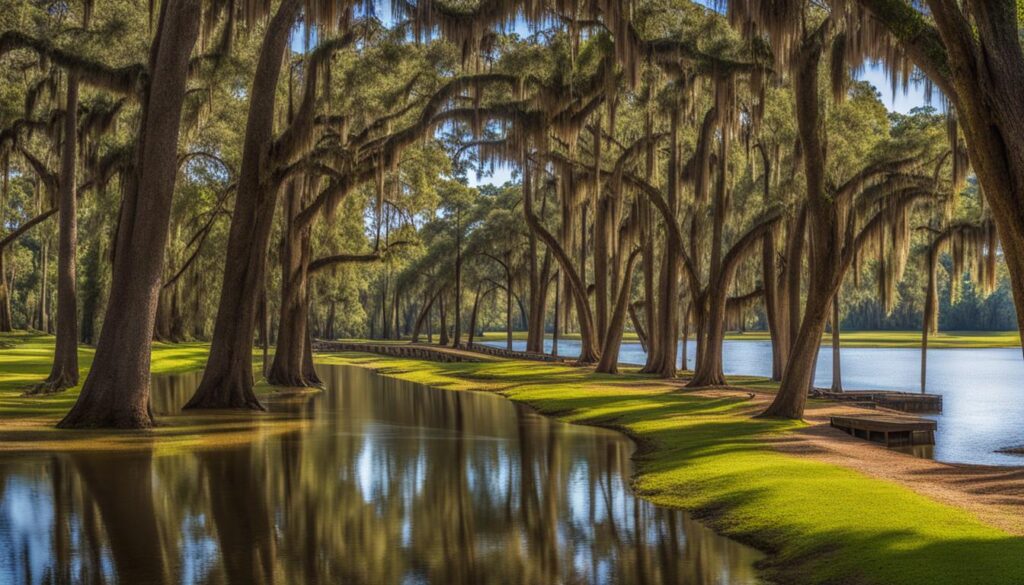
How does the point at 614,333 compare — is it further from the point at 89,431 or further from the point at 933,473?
the point at 933,473

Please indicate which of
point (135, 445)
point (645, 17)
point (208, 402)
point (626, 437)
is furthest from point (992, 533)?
point (645, 17)

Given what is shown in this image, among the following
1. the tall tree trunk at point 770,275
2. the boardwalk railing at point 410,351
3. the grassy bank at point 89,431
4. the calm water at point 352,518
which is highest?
the tall tree trunk at point 770,275

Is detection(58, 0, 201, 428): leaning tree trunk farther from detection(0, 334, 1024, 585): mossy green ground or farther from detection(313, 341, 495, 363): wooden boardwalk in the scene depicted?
detection(313, 341, 495, 363): wooden boardwalk

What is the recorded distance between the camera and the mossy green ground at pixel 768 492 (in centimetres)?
985

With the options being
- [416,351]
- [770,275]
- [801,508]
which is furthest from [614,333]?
[801,508]

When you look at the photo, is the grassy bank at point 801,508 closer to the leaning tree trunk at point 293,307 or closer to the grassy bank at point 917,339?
the leaning tree trunk at point 293,307

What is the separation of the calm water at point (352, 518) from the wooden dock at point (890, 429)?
5.58m

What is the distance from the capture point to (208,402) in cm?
2656

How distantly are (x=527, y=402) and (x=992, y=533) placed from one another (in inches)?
820

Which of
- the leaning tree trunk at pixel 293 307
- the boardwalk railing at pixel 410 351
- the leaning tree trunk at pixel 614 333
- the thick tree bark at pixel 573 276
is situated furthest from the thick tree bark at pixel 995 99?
the boardwalk railing at pixel 410 351

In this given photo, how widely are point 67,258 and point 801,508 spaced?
22.6 metres

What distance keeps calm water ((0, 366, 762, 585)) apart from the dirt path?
3151mm

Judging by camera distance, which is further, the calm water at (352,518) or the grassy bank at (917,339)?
the grassy bank at (917,339)

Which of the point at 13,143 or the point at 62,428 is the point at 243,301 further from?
the point at 13,143
